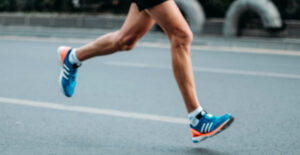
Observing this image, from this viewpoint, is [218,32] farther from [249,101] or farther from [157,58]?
[249,101]

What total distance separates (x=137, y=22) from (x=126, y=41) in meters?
0.19

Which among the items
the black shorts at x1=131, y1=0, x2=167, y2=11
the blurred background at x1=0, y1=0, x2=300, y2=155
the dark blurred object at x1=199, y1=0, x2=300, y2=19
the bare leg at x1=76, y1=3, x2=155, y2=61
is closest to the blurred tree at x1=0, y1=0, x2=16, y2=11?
the dark blurred object at x1=199, y1=0, x2=300, y2=19

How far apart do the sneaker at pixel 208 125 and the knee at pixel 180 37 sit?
482mm

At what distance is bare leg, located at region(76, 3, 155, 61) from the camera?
384cm

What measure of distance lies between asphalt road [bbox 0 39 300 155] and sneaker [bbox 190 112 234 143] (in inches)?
3.8

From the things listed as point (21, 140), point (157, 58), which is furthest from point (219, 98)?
point (157, 58)

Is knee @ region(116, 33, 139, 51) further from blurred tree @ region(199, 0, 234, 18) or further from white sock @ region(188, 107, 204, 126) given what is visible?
blurred tree @ region(199, 0, 234, 18)

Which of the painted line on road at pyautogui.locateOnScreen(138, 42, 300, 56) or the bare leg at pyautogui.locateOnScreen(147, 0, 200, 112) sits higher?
the bare leg at pyautogui.locateOnScreen(147, 0, 200, 112)

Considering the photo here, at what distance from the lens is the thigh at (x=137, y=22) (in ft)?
12.5

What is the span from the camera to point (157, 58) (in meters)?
9.87

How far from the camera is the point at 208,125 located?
369 cm

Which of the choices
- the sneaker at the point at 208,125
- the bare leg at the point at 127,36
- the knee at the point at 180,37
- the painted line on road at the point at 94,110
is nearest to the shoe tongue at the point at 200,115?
the sneaker at the point at 208,125

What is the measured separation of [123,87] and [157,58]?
3547 millimetres

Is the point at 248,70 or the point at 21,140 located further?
the point at 248,70
